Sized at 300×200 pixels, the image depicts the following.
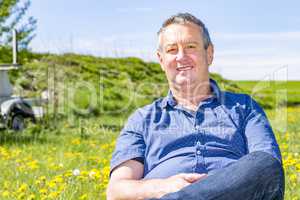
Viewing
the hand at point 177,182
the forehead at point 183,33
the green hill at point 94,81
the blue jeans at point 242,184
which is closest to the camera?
the blue jeans at point 242,184

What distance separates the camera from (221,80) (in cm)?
1681

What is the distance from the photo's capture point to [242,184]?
210 centimetres

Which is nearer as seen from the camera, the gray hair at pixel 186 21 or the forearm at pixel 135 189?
the forearm at pixel 135 189

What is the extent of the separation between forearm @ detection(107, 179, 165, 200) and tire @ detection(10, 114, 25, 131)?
6565 millimetres

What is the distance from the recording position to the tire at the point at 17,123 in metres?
8.70

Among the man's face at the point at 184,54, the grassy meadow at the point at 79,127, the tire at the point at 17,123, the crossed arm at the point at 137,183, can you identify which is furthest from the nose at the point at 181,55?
the tire at the point at 17,123

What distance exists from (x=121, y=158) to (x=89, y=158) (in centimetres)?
295

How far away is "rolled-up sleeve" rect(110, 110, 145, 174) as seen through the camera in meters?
2.53

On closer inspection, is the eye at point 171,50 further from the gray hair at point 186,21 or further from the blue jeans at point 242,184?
the blue jeans at point 242,184

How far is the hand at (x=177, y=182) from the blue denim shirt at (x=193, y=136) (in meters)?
0.24

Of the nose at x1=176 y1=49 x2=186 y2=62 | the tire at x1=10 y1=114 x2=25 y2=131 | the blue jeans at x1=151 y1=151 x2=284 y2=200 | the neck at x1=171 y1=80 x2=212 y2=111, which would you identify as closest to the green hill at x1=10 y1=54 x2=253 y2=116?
the tire at x1=10 y1=114 x2=25 y2=131

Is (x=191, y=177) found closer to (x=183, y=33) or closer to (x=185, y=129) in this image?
(x=185, y=129)

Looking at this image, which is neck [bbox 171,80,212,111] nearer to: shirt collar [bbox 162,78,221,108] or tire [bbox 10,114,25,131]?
shirt collar [bbox 162,78,221,108]

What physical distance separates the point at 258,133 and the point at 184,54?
0.59m
